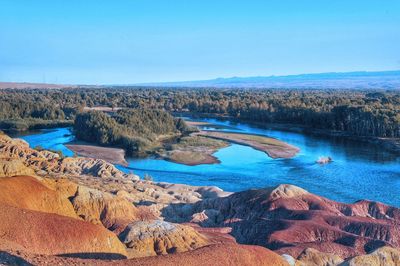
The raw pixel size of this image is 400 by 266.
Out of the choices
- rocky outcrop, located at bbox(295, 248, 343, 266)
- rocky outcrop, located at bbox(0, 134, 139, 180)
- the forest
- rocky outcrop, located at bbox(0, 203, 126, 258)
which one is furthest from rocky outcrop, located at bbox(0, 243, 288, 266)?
the forest

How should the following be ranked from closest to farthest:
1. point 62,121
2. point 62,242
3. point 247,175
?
1. point 62,242
2. point 247,175
3. point 62,121

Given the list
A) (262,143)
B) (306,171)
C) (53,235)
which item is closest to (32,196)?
(53,235)

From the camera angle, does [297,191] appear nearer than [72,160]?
Yes

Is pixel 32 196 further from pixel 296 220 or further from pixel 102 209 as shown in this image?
pixel 296 220

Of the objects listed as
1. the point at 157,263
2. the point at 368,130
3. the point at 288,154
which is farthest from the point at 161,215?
the point at 368,130

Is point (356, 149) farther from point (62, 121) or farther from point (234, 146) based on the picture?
point (62, 121)

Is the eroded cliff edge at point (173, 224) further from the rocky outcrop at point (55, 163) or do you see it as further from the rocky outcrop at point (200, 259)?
the rocky outcrop at point (55, 163)
